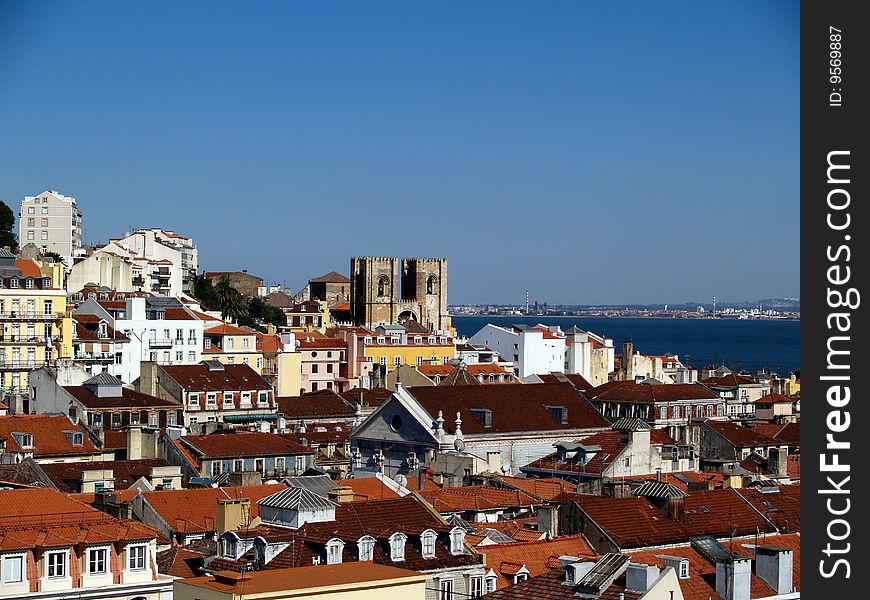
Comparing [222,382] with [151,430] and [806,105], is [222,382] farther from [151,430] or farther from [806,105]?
[806,105]

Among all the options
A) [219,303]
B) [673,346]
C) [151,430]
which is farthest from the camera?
[673,346]

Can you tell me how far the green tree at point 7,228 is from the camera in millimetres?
77700

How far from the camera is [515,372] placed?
7781cm

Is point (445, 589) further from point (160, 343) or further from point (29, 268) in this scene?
point (160, 343)

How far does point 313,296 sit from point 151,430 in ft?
284

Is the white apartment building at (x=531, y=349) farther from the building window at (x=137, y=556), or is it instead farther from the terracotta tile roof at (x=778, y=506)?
the building window at (x=137, y=556)

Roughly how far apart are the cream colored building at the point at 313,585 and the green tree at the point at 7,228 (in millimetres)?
59702

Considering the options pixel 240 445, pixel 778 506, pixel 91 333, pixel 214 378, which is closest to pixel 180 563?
pixel 778 506

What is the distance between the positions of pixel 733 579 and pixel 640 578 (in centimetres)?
280

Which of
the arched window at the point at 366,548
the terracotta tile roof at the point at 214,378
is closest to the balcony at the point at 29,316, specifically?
the terracotta tile roof at the point at 214,378

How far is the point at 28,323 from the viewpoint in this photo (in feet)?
193

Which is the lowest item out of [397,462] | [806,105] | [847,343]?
[397,462]

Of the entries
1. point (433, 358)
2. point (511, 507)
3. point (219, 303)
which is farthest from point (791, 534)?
point (219, 303)

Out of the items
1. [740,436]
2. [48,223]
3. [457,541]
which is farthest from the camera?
[48,223]
